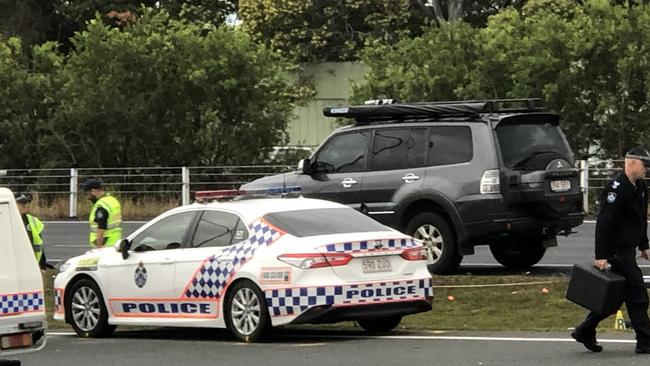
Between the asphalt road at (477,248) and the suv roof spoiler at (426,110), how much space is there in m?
2.31

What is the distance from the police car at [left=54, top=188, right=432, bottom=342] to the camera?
41.3 feet

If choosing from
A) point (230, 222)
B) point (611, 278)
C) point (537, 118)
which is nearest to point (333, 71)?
point (537, 118)

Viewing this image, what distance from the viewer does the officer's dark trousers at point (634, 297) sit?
36.3ft

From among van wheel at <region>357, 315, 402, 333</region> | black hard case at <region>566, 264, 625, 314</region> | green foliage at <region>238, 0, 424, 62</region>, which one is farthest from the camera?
green foliage at <region>238, 0, 424, 62</region>

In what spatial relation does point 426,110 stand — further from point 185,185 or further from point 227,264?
point 185,185

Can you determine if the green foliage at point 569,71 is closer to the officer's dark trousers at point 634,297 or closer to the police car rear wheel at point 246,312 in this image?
the police car rear wheel at point 246,312

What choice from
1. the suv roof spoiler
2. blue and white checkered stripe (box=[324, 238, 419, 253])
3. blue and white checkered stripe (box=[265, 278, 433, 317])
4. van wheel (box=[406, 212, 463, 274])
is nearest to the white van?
blue and white checkered stripe (box=[265, 278, 433, 317])

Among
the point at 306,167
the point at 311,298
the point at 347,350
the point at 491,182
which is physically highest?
the point at 306,167

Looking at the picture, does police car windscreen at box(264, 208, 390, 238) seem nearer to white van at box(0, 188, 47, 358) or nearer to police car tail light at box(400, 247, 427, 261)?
police car tail light at box(400, 247, 427, 261)

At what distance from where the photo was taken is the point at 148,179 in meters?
32.6

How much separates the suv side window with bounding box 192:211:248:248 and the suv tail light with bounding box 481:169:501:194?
13.0ft

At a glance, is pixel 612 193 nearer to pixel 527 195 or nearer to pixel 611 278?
pixel 611 278

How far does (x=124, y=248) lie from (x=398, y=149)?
4.48 meters

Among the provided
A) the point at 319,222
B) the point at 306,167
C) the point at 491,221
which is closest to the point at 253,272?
the point at 319,222
